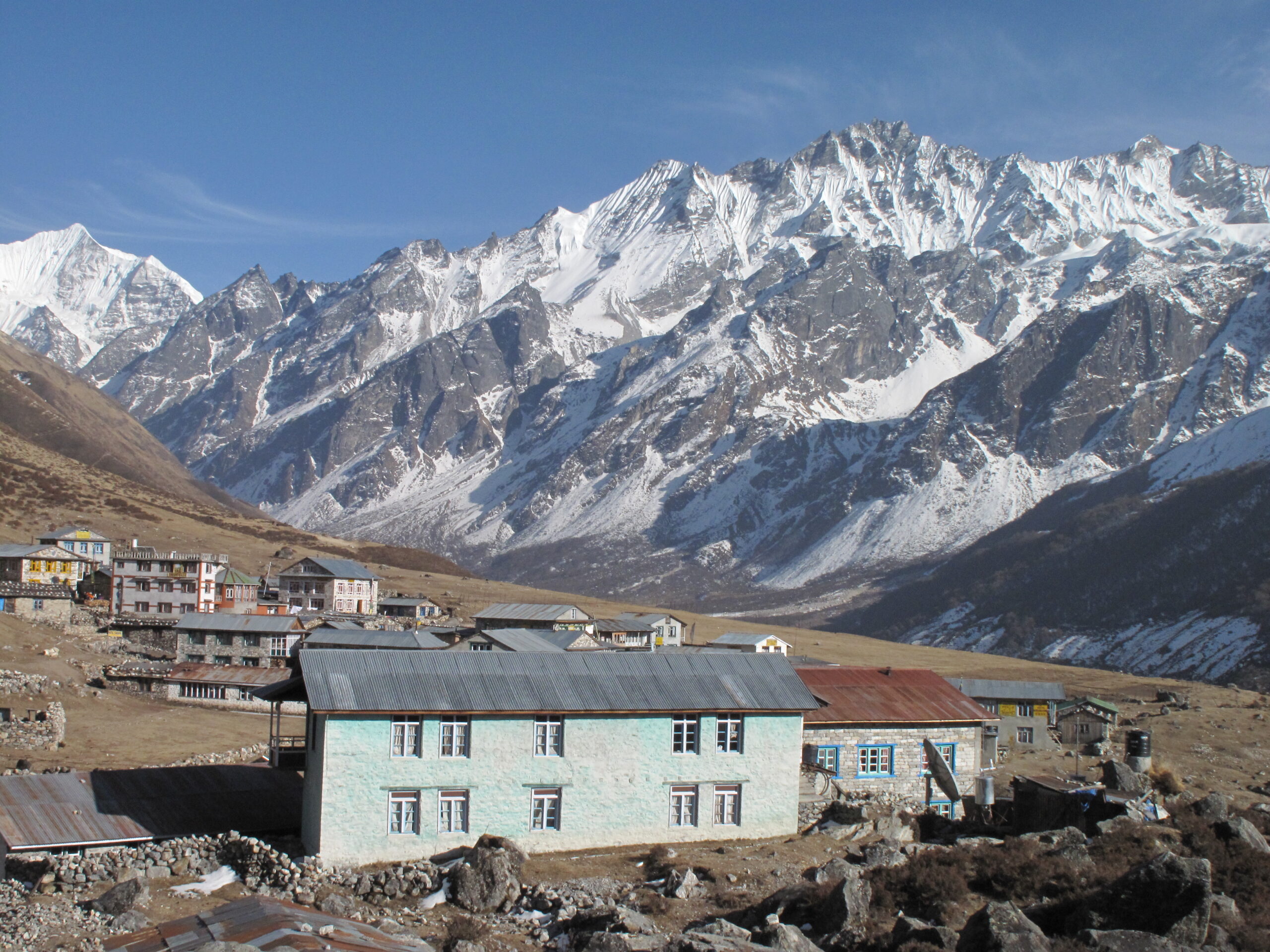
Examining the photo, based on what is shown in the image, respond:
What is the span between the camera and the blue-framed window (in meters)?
44.4

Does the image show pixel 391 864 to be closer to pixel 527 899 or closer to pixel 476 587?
pixel 527 899

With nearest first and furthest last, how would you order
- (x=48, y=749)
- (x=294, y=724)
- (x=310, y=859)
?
(x=310, y=859), (x=48, y=749), (x=294, y=724)

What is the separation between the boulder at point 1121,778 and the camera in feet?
145

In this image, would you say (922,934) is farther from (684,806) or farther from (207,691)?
(207,691)

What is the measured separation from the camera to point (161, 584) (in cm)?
10369

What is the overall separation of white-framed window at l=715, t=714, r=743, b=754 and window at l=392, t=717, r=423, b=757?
965 cm

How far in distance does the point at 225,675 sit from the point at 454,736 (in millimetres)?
47302

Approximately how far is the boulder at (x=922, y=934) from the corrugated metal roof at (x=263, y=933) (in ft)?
34.1

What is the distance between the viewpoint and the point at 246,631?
8556cm

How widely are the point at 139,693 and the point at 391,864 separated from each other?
4851cm

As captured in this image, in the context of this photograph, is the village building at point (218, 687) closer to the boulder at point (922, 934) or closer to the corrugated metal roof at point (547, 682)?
the corrugated metal roof at point (547, 682)

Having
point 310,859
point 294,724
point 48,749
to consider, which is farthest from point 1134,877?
point 294,724

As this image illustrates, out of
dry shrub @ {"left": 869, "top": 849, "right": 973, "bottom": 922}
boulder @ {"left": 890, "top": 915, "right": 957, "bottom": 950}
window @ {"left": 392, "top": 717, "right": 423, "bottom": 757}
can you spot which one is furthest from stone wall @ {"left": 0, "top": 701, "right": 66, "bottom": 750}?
boulder @ {"left": 890, "top": 915, "right": 957, "bottom": 950}

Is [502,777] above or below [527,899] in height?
above
